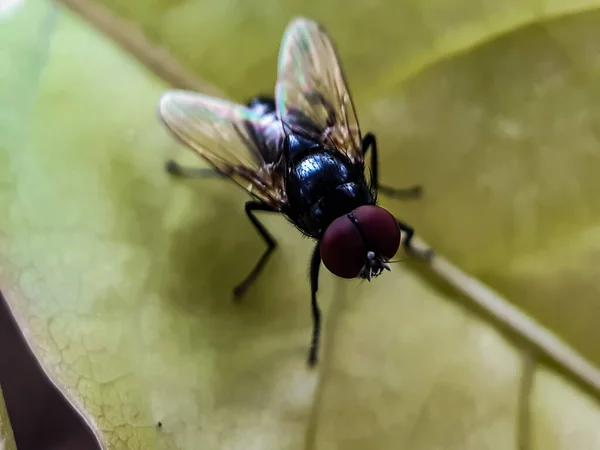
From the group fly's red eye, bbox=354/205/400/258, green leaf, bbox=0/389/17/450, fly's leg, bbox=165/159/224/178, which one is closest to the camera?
green leaf, bbox=0/389/17/450

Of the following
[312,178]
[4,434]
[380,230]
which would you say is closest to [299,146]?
[312,178]

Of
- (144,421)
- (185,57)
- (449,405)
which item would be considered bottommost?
(449,405)

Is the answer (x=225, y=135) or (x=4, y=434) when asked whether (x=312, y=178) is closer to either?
(x=225, y=135)

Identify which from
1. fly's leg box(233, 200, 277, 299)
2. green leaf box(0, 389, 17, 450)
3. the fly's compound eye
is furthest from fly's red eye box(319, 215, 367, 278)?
green leaf box(0, 389, 17, 450)

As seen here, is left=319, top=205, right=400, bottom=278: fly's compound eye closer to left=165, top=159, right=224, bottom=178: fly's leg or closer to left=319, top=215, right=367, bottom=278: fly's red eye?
left=319, top=215, right=367, bottom=278: fly's red eye

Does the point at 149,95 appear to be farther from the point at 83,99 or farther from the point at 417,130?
the point at 417,130

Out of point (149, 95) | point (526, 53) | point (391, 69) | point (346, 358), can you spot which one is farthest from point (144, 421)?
point (526, 53)
